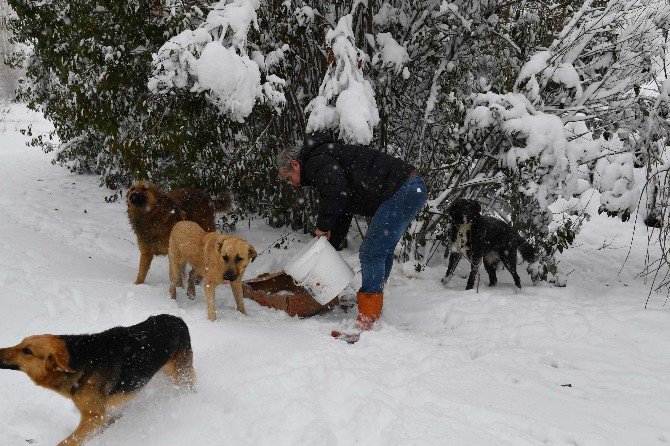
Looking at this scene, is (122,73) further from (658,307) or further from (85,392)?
(658,307)

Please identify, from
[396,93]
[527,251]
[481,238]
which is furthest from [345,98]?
[527,251]

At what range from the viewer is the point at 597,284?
6.75m

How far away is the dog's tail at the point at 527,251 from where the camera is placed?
6320 millimetres

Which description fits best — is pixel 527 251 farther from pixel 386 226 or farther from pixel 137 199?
pixel 137 199

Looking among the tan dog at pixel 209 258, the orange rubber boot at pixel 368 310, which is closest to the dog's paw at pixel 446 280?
the orange rubber boot at pixel 368 310

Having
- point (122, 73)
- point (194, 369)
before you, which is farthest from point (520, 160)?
point (122, 73)

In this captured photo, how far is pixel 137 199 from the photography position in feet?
18.2

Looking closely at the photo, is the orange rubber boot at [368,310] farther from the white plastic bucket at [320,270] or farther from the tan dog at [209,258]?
the tan dog at [209,258]

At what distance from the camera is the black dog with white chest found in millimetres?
6312

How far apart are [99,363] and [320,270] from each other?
2237 mm

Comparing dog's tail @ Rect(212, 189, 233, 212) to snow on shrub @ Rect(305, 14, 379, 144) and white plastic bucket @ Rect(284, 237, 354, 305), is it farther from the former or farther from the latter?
white plastic bucket @ Rect(284, 237, 354, 305)

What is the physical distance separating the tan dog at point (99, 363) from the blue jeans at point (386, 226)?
196 cm

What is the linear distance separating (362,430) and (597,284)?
514 centimetres

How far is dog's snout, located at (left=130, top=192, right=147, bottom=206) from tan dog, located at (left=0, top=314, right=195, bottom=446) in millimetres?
2524
